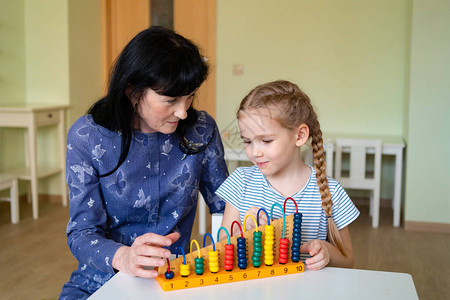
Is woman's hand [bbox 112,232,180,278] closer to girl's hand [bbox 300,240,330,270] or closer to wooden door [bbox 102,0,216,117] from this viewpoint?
girl's hand [bbox 300,240,330,270]

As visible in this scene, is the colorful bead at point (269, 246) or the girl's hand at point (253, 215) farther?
the girl's hand at point (253, 215)

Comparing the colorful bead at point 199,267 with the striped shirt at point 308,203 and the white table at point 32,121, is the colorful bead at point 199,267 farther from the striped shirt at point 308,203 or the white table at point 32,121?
the white table at point 32,121

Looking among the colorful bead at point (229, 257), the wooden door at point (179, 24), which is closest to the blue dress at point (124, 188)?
the colorful bead at point (229, 257)

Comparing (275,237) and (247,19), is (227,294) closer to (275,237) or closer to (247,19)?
(275,237)

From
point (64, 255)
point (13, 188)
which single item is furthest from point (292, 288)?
point (13, 188)

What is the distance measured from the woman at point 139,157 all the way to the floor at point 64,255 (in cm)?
145

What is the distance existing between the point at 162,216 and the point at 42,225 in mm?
2763

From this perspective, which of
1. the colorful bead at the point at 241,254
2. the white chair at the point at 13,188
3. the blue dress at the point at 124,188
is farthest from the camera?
the white chair at the point at 13,188

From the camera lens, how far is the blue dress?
1.44 m

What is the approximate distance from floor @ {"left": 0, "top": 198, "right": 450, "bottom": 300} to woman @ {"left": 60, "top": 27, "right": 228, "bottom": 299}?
1454mm

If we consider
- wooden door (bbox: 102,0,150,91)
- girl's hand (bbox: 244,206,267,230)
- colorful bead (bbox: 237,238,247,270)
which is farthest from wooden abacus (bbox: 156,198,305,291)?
wooden door (bbox: 102,0,150,91)

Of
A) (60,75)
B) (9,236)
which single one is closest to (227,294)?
(9,236)

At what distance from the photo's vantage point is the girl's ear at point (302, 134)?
58.4 inches

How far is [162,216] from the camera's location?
5.22 ft
